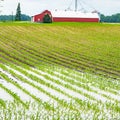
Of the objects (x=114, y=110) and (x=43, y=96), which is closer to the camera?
(x=114, y=110)

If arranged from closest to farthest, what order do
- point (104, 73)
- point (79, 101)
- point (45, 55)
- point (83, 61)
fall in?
point (79, 101) < point (104, 73) < point (83, 61) < point (45, 55)

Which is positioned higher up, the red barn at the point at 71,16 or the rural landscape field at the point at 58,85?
the rural landscape field at the point at 58,85

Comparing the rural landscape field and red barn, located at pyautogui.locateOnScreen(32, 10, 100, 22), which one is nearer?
the rural landscape field

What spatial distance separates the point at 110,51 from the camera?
133ft

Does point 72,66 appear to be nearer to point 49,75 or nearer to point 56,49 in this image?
point 49,75

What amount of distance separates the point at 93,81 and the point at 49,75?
294cm

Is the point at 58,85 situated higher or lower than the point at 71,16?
higher

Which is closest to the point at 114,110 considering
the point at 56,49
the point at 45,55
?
the point at 45,55

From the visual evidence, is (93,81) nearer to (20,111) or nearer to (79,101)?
(79,101)

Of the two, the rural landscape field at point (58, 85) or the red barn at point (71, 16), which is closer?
the rural landscape field at point (58, 85)

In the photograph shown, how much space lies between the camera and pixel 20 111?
1431 cm

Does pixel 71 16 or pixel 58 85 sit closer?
pixel 58 85

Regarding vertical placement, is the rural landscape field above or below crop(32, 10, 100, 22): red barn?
above

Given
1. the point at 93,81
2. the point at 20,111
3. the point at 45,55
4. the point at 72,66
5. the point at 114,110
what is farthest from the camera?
the point at 45,55
